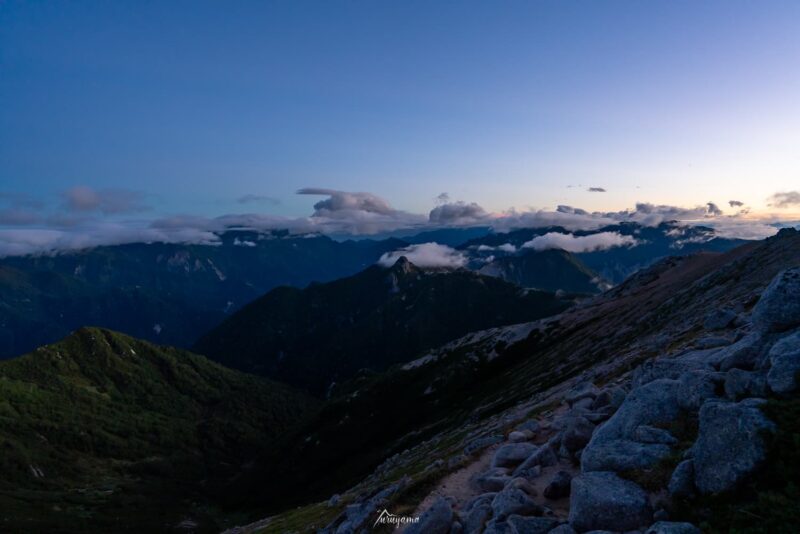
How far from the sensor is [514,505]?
22.5 meters

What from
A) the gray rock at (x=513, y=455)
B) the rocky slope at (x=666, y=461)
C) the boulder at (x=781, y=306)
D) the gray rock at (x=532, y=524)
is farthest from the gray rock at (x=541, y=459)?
the boulder at (x=781, y=306)

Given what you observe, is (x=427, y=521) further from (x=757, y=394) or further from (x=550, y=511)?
(x=757, y=394)

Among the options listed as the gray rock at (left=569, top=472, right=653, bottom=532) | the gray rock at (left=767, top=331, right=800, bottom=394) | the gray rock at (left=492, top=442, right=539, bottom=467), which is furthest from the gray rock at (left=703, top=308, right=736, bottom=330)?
the gray rock at (left=569, top=472, right=653, bottom=532)

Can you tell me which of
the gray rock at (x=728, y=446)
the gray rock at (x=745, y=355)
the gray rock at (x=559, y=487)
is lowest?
the gray rock at (x=559, y=487)

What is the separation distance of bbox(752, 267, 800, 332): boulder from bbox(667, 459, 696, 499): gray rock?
1250 cm

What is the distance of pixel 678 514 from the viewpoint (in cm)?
1741

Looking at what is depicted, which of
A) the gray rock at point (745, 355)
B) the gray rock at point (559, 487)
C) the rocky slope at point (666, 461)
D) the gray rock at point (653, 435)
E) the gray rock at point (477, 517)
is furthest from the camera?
the gray rock at point (745, 355)

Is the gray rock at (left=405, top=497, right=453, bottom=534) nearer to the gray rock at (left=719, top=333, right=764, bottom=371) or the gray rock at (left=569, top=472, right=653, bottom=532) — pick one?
the gray rock at (left=569, top=472, right=653, bottom=532)

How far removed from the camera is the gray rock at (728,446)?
17.2m

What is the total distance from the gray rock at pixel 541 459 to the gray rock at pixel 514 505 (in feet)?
17.1

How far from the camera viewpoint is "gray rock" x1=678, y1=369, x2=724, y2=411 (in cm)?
2344

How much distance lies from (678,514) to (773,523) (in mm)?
3408

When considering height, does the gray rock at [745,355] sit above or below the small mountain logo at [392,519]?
above

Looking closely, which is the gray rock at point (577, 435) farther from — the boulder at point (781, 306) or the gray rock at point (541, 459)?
the boulder at point (781, 306)
